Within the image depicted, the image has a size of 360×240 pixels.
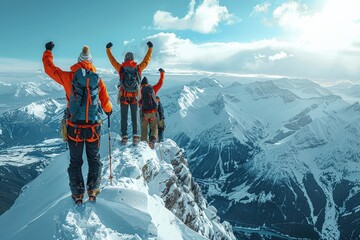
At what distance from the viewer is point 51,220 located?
459 inches

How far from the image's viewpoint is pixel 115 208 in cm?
1282

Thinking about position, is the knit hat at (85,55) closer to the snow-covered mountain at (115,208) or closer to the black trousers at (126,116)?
the snow-covered mountain at (115,208)

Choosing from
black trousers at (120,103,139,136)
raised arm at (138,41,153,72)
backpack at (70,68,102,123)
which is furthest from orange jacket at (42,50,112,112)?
black trousers at (120,103,139,136)

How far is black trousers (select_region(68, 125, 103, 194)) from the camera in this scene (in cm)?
1238

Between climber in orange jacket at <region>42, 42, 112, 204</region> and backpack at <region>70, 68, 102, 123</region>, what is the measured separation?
0.04 metres

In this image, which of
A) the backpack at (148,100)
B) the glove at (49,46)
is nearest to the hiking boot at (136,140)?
the backpack at (148,100)

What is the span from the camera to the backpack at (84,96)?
11.7 m

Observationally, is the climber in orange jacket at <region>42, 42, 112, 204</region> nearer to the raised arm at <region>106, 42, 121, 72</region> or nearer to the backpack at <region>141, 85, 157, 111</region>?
the raised arm at <region>106, 42, 121, 72</region>

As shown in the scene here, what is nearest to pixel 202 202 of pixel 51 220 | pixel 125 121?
pixel 125 121

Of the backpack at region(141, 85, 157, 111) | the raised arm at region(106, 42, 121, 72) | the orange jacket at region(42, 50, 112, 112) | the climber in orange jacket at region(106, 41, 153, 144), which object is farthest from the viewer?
the backpack at region(141, 85, 157, 111)

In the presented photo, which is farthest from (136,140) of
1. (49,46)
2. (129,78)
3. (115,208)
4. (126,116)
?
(49,46)

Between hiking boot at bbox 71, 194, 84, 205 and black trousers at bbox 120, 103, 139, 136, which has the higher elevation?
black trousers at bbox 120, 103, 139, 136

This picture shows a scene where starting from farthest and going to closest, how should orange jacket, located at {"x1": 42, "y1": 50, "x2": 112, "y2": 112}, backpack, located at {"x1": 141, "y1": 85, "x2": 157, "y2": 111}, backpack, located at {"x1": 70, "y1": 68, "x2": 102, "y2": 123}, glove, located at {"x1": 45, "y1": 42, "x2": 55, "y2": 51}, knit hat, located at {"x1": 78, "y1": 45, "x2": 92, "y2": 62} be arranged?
backpack, located at {"x1": 141, "y1": 85, "x2": 157, "y2": 111} → knit hat, located at {"x1": 78, "y1": 45, "x2": 92, "y2": 62} → glove, located at {"x1": 45, "y1": 42, "x2": 55, "y2": 51} → orange jacket, located at {"x1": 42, "y1": 50, "x2": 112, "y2": 112} → backpack, located at {"x1": 70, "y1": 68, "x2": 102, "y2": 123}

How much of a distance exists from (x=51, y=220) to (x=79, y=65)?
5.78m
